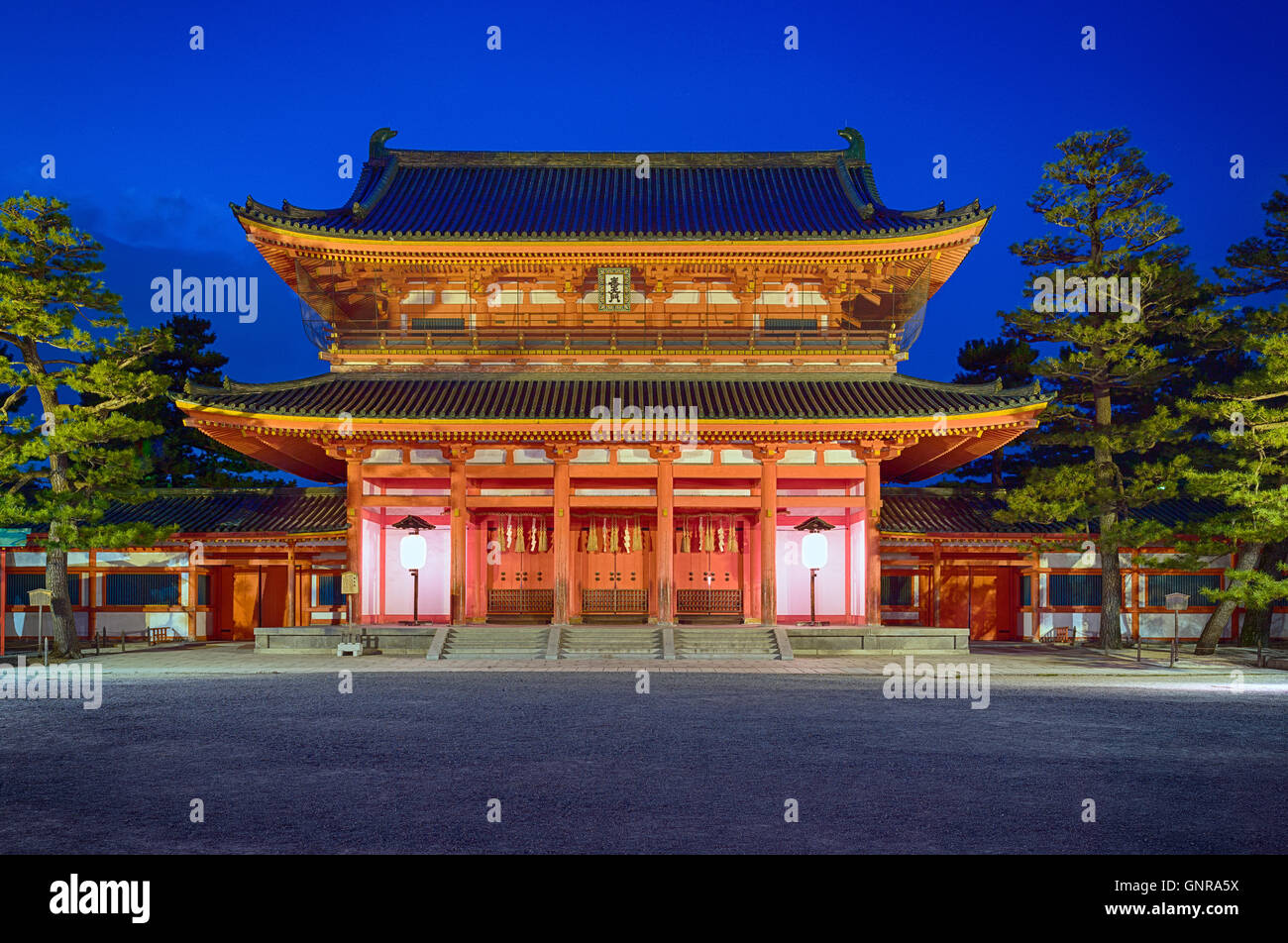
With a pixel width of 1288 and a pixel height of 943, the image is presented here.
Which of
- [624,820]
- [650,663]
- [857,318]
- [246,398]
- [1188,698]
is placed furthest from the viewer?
[857,318]

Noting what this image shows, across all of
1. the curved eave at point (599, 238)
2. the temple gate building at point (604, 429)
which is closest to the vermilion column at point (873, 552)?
the temple gate building at point (604, 429)

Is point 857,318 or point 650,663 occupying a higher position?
point 857,318

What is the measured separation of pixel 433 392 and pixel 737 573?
10784 millimetres

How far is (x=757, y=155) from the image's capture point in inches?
1268

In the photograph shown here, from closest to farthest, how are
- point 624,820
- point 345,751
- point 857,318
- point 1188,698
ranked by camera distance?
point 624,820 < point 345,751 < point 1188,698 < point 857,318

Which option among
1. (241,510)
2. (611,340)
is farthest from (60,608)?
(611,340)

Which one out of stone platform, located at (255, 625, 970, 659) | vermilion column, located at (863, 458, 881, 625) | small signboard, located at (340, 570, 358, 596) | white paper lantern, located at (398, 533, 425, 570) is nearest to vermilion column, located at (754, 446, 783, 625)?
stone platform, located at (255, 625, 970, 659)

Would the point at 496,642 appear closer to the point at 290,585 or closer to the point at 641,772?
the point at 290,585

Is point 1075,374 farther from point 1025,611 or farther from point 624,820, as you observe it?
point 624,820

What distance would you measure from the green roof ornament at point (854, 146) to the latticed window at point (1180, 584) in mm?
17078

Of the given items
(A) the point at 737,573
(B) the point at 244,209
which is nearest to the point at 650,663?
(A) the point at 737,573

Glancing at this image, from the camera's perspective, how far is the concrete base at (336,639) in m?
23.8

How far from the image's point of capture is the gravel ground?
25.4 ft

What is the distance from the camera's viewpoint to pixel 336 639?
24500 millimetres
